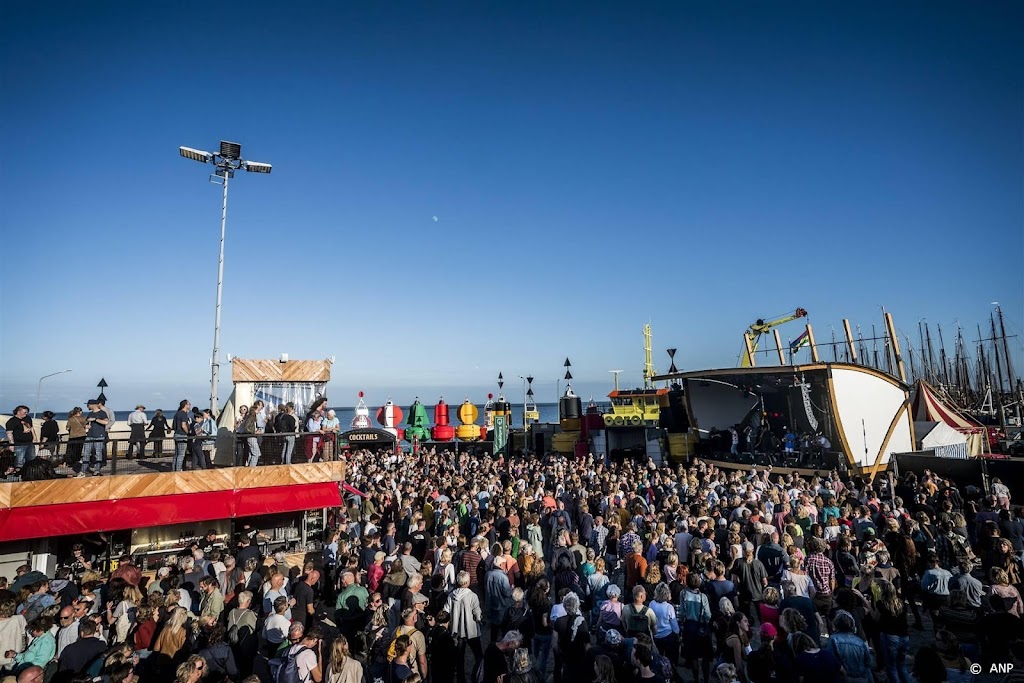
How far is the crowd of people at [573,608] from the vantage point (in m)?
5.73

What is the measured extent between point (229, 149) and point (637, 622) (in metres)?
17.9

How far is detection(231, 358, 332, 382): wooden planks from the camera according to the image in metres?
14.6

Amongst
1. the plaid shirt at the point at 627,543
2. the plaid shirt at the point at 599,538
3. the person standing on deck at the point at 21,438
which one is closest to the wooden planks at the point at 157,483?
the person standing on deck at the point at 21,438

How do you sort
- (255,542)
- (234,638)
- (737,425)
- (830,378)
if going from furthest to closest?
(737,425), (830,378), (255,542), (234,638)

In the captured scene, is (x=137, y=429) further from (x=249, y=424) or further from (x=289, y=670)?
(x=289, y=670)

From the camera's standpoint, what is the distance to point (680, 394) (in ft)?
101

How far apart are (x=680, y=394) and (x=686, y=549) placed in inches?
860

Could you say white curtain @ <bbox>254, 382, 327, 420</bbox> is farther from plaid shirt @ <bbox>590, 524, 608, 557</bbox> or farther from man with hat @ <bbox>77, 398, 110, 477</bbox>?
plaid shirt @ <bbox>590, 524, 608, 557</bbox>

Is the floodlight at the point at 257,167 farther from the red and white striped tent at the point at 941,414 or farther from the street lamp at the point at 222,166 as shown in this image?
the red and white striped tent at the point at 941,414

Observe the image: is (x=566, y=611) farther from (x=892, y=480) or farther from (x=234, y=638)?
(x=892, y=480)

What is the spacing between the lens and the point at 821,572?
791 cm

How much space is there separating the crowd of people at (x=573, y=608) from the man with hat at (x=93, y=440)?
1.57 m

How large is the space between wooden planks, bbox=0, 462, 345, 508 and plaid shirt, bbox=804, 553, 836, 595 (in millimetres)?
9926

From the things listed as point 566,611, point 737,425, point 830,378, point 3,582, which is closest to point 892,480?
point 830,378
